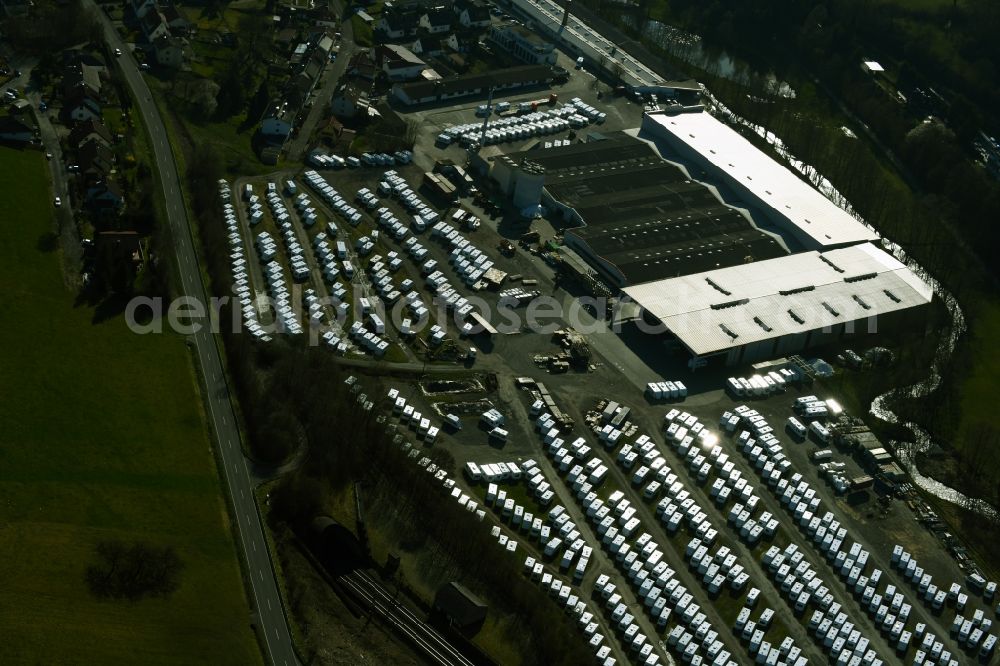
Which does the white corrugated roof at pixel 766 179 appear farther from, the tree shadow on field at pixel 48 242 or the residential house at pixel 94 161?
the tree shadow on field at pixel 48 242

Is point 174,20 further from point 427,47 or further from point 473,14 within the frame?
point 473,14

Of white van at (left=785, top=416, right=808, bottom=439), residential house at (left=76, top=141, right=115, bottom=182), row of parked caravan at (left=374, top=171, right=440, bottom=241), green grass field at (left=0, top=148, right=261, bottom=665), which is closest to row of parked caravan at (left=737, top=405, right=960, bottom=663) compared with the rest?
white van at (left=785, top=416, right=808, bottom=439)

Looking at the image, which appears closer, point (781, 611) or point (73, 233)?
point (781, 611)

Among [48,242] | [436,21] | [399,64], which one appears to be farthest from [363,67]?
[48,242]

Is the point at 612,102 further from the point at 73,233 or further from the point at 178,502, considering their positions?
the point at 178,502

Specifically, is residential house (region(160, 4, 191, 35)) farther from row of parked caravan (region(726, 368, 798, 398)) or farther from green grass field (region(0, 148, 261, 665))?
row of parked caravan (region(726, 368, 798, 398))

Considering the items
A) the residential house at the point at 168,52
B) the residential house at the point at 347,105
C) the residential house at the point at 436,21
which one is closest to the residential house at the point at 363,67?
the residential house at the point at 347,105

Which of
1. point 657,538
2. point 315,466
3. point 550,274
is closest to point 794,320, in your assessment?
point 550,274
